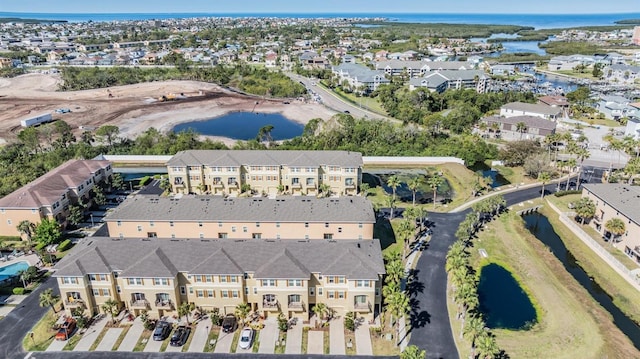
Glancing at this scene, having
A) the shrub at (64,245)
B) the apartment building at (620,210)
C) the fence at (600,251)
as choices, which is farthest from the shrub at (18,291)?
the apartment building at (620,210)

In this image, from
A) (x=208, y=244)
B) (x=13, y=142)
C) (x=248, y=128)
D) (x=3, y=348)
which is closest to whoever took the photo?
(x=3, y=348)

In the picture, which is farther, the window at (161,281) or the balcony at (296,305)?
the balcony at (296,305)

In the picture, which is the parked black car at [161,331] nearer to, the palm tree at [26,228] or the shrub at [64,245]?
the shrub at [64,245]

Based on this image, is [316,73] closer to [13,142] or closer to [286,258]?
[13,142]

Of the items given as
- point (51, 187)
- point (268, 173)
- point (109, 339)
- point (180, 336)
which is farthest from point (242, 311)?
point (51, 187)

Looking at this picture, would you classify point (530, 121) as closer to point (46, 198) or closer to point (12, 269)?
point (46, 198)

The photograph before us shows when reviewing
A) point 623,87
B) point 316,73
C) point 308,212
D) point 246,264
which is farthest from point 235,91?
point 623,87
